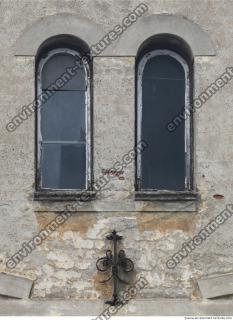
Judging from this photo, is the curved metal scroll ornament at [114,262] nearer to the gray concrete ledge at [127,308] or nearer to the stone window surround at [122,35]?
the gray concrete ledge at [127,308]

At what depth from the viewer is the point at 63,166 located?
1202cm

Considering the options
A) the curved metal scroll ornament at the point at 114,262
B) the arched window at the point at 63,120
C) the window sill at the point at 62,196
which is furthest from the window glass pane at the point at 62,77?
the curved metal scroll ornament at the point at 114,262

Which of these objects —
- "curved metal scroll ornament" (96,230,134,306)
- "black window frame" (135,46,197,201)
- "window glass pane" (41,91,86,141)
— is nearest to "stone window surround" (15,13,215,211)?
"black window frame" (135,46,197,201)

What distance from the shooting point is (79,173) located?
12016 millimetres

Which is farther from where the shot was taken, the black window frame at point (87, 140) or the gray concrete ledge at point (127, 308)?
the black window frame at point (87, 140)

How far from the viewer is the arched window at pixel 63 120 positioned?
1199 cm

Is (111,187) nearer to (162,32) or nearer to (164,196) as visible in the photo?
(164,196)

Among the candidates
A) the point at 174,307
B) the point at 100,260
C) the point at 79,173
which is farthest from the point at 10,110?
the point at 174,307

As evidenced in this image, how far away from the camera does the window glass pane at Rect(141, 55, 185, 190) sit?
1202 cm

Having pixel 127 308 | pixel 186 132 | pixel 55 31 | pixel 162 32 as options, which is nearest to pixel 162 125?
pixel 186 132

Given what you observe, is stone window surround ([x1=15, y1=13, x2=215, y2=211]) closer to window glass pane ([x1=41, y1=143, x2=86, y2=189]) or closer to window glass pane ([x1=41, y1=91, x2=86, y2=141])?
window glass pane ([x1=41, y1=91, x2=86, y2=141])

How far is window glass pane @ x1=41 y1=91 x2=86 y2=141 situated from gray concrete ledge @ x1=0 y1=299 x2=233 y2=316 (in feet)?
6.11

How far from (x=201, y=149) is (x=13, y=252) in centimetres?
235

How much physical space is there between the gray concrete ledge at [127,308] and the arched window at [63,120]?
4.20 ft
